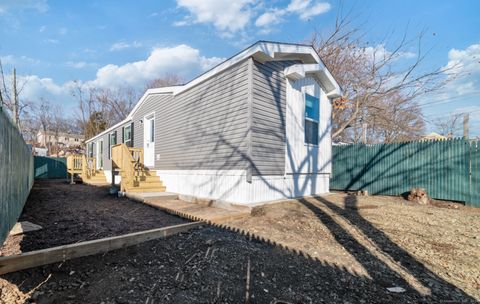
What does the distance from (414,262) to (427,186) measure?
6.32 metres

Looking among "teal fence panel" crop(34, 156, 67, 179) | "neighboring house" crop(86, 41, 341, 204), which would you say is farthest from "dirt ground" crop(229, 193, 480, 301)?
"teal fence panel" crop(34, 156, 67, 179)

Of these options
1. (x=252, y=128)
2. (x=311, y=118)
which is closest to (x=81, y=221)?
(x=252, y=128)

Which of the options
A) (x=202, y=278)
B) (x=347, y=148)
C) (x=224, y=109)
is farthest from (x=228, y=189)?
(x=347, y=148)

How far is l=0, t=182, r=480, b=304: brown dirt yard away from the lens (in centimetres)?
235

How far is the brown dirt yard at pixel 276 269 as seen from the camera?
2350 mm

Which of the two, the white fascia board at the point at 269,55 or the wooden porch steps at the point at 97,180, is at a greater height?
the white fascia board at the point at 269,55

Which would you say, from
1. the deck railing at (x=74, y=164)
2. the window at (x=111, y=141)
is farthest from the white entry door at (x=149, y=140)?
the deck railing at (x=74, y=164)

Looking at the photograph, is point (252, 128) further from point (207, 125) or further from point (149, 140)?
point (149, 140)

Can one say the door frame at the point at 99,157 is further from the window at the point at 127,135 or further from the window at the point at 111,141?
the window at the point at 127,135

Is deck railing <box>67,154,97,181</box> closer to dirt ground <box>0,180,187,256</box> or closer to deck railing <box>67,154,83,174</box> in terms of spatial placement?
A: deck railing <box>67,154,83,174</box>

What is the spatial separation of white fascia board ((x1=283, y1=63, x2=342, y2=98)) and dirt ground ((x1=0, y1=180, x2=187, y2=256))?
4993mm

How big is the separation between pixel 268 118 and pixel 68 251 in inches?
196

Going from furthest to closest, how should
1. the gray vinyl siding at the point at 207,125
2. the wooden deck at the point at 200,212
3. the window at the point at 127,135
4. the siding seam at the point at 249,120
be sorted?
the window at the point at 127,135 → the gray vinyl siding at the point at 207,125 → the siding seam at the point at 249,120 → the wooden deck at the point at 200,212

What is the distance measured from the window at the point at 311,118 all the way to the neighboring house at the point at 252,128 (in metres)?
0.03
